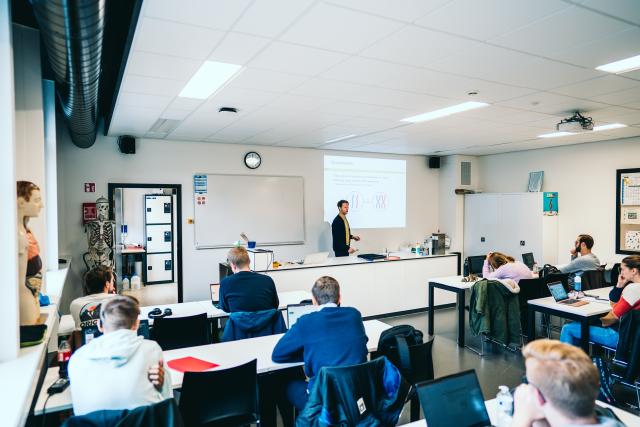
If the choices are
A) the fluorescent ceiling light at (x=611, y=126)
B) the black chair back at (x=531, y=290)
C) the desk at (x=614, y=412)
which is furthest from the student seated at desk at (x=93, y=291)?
the fluorescent ceiling light at (x=611, y=126)

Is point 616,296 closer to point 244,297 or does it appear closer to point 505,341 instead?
point 505,341

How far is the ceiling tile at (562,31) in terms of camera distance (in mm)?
2367

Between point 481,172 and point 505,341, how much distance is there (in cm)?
514

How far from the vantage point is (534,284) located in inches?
198

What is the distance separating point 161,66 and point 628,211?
22.8 ft

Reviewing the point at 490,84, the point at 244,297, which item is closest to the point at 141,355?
the point at 244,297

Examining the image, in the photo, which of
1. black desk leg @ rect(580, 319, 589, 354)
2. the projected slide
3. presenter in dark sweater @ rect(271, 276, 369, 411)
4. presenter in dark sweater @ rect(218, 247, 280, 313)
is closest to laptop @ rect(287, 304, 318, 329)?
presenter in dark sweater @ rect(218, 247, 280, 313)

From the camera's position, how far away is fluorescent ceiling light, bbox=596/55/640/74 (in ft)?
10.2

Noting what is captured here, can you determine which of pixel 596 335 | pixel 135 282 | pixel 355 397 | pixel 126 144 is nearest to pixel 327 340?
pixel 355 397

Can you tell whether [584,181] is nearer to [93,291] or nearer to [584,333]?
[584,333]

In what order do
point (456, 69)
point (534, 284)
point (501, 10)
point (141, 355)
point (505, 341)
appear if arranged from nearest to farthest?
point (141, 355), point (501, 10), point (456, 69), point (505, 341), point (534, 284)

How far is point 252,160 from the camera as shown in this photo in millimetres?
7250

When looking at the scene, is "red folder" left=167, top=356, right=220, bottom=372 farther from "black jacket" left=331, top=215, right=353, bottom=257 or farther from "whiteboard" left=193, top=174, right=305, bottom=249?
"black jacket" left=331, top=215, right=353, bottom=257

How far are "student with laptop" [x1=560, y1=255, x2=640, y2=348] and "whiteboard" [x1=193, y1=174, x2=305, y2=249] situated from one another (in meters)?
4.71
